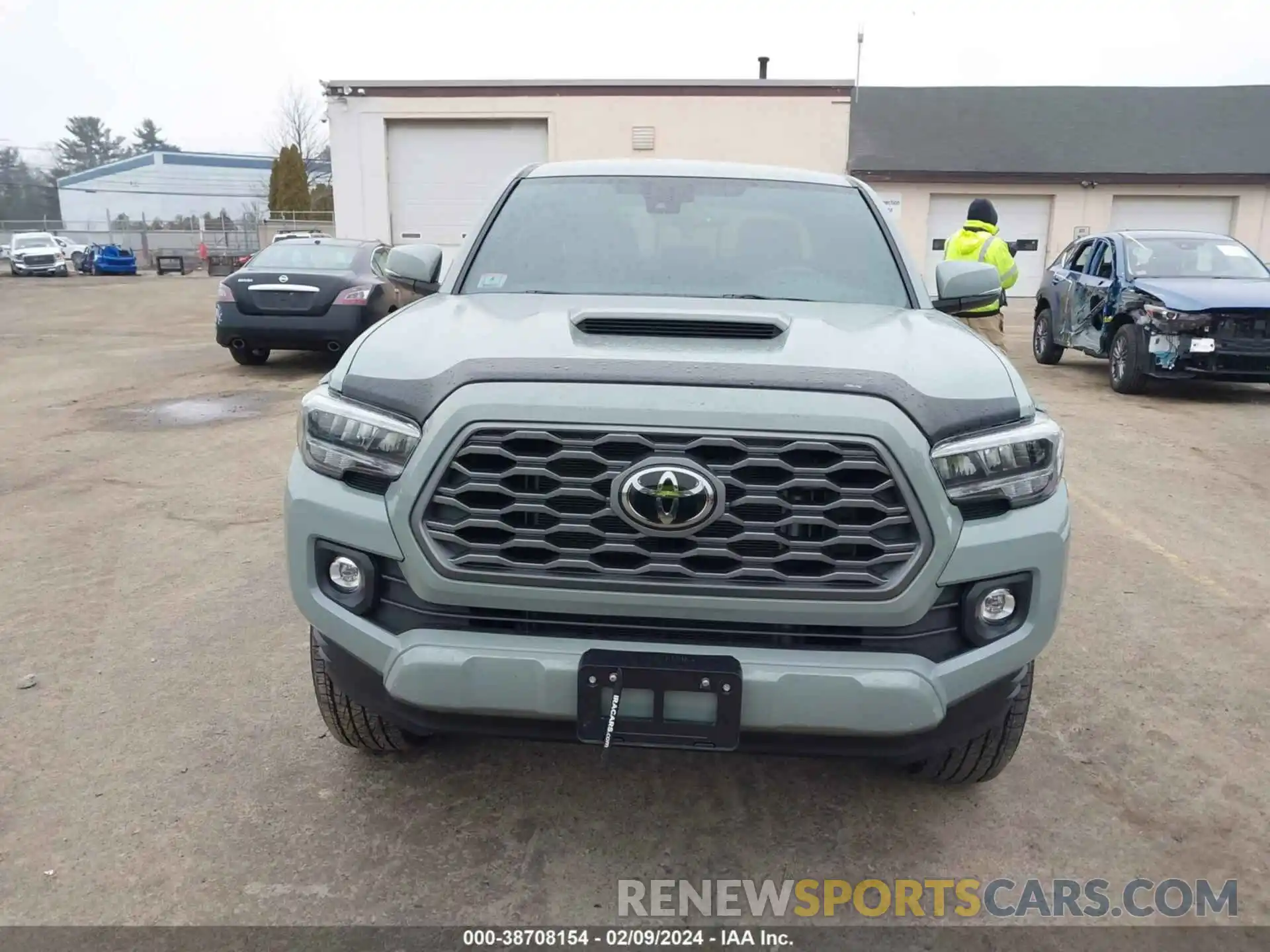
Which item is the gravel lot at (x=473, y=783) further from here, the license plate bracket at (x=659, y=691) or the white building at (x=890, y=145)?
the white building at (x=890, y=145)

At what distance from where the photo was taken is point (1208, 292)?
359 inches

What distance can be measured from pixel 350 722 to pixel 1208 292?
914 cm

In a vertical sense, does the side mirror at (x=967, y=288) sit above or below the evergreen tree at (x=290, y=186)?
below

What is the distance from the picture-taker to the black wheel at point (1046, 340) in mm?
11914

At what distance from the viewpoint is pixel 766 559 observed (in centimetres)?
218

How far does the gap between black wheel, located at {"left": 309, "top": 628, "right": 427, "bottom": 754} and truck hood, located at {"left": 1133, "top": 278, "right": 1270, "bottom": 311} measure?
8604 mm

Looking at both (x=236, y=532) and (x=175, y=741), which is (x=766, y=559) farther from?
(x=236, y=532)

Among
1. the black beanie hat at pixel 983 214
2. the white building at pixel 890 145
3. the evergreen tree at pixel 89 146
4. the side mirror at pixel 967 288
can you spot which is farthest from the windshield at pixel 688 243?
the evergreen tree at pixel 89 146

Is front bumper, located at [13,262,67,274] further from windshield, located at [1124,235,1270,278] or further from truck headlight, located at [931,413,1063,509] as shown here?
truck headlight, located at [931,413,1063,509]

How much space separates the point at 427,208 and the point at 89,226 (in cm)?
4954

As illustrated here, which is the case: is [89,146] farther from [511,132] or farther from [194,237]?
[511,132]

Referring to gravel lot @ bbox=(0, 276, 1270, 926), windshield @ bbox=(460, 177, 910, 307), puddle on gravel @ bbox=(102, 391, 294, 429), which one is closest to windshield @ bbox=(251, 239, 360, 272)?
puddle on gravel @ bbox=(102, 391, 294, 429)

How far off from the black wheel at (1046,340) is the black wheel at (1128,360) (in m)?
1.93

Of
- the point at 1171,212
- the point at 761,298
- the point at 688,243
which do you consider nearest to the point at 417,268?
the point at 688,243
